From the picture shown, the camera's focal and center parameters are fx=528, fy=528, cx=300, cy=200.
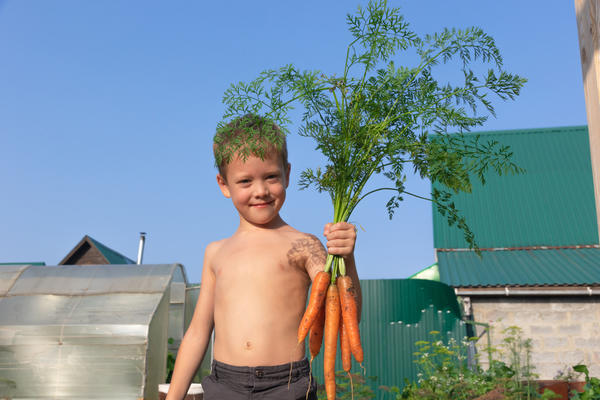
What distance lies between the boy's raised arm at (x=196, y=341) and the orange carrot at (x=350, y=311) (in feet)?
2.22

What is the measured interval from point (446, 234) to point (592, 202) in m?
3.18

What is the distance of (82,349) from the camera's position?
6543mm

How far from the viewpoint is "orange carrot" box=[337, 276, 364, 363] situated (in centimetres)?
205

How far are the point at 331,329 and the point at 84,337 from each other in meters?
5.39

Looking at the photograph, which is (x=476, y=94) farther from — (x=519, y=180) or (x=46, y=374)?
(x=519, y=180)

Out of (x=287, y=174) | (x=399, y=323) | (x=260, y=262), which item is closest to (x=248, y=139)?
(x=287, y=174)

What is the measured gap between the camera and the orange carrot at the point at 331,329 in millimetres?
2075

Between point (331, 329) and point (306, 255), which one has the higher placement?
point (306, 255)

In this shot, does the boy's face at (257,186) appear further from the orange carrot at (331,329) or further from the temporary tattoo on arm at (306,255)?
the orange carrot at (331,329)

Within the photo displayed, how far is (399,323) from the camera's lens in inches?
357

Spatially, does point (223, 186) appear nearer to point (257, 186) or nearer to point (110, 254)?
point (257, 186)

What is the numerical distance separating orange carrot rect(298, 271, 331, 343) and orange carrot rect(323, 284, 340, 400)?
40 mm

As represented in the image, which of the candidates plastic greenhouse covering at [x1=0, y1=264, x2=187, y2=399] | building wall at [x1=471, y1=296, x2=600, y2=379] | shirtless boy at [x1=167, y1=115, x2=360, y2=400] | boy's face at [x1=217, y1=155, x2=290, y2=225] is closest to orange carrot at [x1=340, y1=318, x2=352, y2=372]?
shirtless boy at [x1=167, y1=115, x2=360, y2=400]

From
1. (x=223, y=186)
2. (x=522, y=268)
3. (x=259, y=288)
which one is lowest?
(x=259, y=288)
